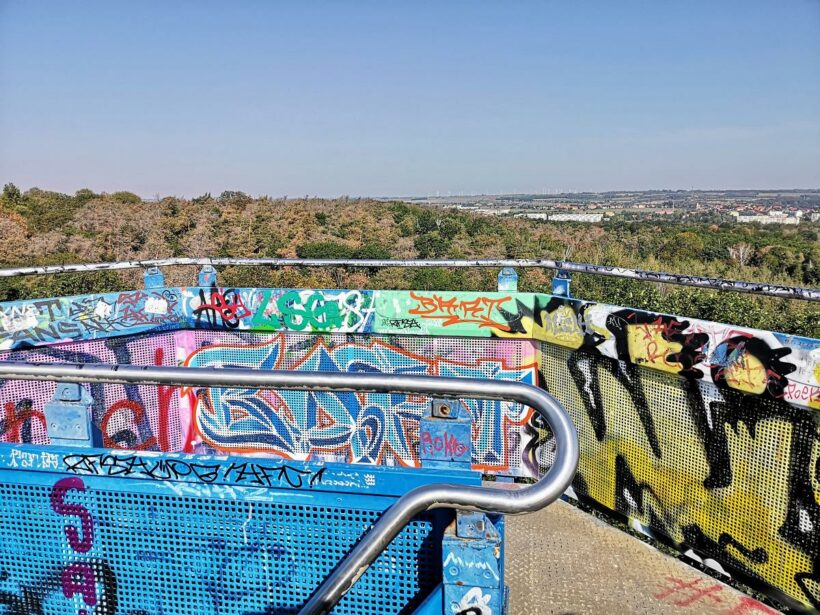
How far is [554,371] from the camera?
6117 mm

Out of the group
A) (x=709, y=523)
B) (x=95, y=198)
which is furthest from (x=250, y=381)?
(x=95, y=198)

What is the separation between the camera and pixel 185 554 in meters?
2.25

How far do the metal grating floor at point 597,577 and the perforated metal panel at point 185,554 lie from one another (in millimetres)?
2678

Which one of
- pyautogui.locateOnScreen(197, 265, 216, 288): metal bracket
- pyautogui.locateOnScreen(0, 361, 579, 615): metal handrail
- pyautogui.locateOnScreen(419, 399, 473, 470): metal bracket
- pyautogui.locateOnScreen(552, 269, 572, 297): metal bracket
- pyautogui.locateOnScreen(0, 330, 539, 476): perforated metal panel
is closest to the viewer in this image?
pyautogui.locateOnScreen(0, 361, 579, 615): metal handrail

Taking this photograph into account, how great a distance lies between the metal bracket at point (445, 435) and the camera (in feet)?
6.44

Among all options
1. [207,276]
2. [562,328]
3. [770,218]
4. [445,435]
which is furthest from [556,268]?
[770,218]

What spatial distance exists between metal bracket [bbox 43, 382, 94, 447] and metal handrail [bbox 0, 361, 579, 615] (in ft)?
0.96

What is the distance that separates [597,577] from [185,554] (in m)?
3.59

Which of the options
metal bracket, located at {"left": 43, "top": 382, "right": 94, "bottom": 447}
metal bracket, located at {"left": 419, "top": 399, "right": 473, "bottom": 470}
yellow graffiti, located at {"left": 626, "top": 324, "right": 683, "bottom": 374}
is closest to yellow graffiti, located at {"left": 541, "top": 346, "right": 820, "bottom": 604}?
yellow graffiti, located at {"left": 626, "top": 324, "right": 683, "bottom": 374}

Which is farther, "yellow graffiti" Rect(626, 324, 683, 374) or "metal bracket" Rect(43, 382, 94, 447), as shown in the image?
"yellow graffiti" Rect(626, 324, 683, 374)

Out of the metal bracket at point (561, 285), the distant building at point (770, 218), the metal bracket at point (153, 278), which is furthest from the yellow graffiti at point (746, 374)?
the distant building at point (770, 218)

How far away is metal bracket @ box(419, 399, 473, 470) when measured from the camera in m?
1.96

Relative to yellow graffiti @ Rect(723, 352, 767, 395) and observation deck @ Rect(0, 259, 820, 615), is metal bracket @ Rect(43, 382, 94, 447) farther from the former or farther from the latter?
yellow graffiti @ Rect(723, 352, 767, 395)

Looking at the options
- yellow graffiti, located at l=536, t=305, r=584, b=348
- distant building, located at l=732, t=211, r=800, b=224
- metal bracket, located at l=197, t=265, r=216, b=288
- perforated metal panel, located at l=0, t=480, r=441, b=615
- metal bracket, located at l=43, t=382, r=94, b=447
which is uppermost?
distant building, located at l=732, t=211, r=800, b=224
